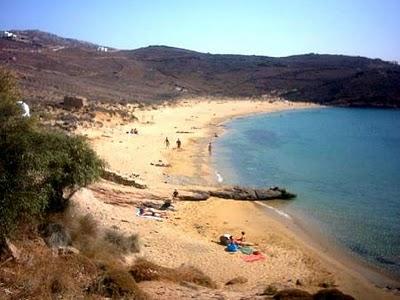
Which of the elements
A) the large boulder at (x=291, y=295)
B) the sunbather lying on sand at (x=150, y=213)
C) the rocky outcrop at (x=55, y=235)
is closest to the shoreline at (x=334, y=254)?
the sunbather lying on sand at (x=150, y=213)

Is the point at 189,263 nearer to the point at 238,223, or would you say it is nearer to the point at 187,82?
the point at 238,223

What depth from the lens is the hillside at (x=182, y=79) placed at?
8819 cm

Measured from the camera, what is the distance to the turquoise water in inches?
1053

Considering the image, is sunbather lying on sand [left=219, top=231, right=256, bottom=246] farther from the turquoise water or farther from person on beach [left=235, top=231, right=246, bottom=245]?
the turquoise water

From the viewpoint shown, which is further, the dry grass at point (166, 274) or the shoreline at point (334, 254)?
the shoreline at point (334, 254)

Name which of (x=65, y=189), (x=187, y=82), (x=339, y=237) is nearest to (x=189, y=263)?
(x=65, y=189)

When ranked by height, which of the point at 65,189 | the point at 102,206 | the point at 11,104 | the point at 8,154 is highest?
the point at 11,104

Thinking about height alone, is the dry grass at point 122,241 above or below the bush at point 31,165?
below

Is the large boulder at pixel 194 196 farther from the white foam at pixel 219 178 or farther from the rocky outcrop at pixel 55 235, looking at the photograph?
the rocky outcrop at pixel 55 235

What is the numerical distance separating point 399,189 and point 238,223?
17128 mm

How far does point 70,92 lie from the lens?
7744 centimetres

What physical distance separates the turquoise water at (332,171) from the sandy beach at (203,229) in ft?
7.59

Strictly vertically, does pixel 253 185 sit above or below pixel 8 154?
below

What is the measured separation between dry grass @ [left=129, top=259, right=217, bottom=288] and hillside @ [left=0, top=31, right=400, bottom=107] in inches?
2147
